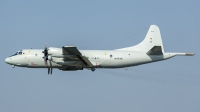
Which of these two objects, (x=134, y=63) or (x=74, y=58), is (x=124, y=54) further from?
(x=74, y=58)

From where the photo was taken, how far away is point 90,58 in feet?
124

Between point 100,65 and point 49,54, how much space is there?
4413 mm

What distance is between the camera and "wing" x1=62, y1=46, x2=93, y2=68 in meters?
35.5

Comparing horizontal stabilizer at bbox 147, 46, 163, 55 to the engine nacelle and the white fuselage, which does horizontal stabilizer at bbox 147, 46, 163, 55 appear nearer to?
the white fuselage

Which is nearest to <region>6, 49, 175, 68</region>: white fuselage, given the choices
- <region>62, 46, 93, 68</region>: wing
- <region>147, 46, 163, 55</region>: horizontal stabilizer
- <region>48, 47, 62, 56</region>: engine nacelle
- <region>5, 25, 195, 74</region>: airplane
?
<region>5, 25, 195, 74</region>: airplane

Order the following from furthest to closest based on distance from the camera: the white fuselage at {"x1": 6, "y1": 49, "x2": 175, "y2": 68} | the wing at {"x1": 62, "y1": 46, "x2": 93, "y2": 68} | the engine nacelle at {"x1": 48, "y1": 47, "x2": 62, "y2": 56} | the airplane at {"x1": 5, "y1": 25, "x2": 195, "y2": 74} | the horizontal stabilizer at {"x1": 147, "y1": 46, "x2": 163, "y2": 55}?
the white fuselage at {"x1": 6, "y1": 49, "x2": 175, "y2": 68} < the airplane at {"x1": 5, "y1": 25, "x2": 195, "y2": 74} < the horizontal stabilizer at {"x1": 147, "y1": 46, "x2": 163, "y2": 55} < the engine nacelle at {"x1": 48, "y1": 47, "x2": 62, "y2": 56} < the wing at {"x1": 62, "y1": 46, "x2": 93, "y2": 68}

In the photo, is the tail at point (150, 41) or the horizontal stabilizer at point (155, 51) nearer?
the horizontal stabilizer at point (155, 51)

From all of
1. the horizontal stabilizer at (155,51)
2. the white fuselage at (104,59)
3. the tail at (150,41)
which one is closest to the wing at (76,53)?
the white fuselage at (104,59)

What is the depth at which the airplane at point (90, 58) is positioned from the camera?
37.2 metres

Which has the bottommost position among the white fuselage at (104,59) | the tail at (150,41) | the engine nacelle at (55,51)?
the white fuselage at (104,59)

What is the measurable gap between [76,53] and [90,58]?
1755mm

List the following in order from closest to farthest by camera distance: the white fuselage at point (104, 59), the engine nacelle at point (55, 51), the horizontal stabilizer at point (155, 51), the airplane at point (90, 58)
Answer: the engine nacelle at point (55, 51) < the horizontal stabilizer at point (155, 51) < the airplane at point (90, 58) < the white fuselage at point (104, 59)

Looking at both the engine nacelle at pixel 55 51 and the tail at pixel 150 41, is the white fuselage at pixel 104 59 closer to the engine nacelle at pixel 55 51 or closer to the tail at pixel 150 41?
the tail at pixel 150 41

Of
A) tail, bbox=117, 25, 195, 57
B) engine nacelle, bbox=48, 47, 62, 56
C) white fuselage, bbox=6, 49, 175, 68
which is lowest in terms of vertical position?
white fuselage, bbox=6, 49, 175, 68
